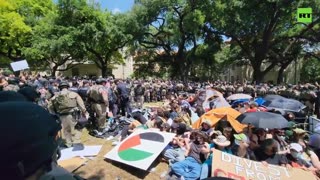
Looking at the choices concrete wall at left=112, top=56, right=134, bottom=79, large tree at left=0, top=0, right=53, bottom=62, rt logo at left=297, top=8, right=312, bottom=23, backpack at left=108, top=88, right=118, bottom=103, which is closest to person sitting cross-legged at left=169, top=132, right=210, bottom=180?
backpack at left=108, top=88, right=118, bottom=103

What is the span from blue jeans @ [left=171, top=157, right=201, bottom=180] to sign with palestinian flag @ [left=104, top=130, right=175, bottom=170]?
683 mm

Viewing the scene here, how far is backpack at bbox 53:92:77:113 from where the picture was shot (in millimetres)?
8898

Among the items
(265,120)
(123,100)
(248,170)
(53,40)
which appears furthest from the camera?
(53,40)

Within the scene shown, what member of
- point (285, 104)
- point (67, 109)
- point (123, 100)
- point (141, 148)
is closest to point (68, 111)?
point (67, 109)

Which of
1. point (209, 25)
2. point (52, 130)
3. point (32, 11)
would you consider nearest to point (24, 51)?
point (32, 11)

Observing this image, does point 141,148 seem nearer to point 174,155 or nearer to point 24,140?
point 174,155

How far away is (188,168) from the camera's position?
734 cm

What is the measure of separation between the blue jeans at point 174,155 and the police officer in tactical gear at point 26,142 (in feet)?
22.1

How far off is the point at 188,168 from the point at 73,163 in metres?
2.54

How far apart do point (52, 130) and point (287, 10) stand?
31022 millimetres

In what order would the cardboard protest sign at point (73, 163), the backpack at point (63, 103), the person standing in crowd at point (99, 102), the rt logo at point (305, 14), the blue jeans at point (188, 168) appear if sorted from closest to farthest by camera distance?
the blue jeans at point (188, 168)
the cardboard protest sign at point (73, 163)
the backpack at point (63, 103)
the person standing in crowd at point (99, 102)
the rt logo at point (305, 14)

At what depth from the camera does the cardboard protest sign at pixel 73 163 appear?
7.62m

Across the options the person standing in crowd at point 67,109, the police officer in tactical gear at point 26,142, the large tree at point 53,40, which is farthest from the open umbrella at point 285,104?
the large tree at point 53,40

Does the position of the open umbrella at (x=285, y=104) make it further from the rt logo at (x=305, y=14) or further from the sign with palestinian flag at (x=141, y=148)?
the rt logo at (x=305, y=14)
